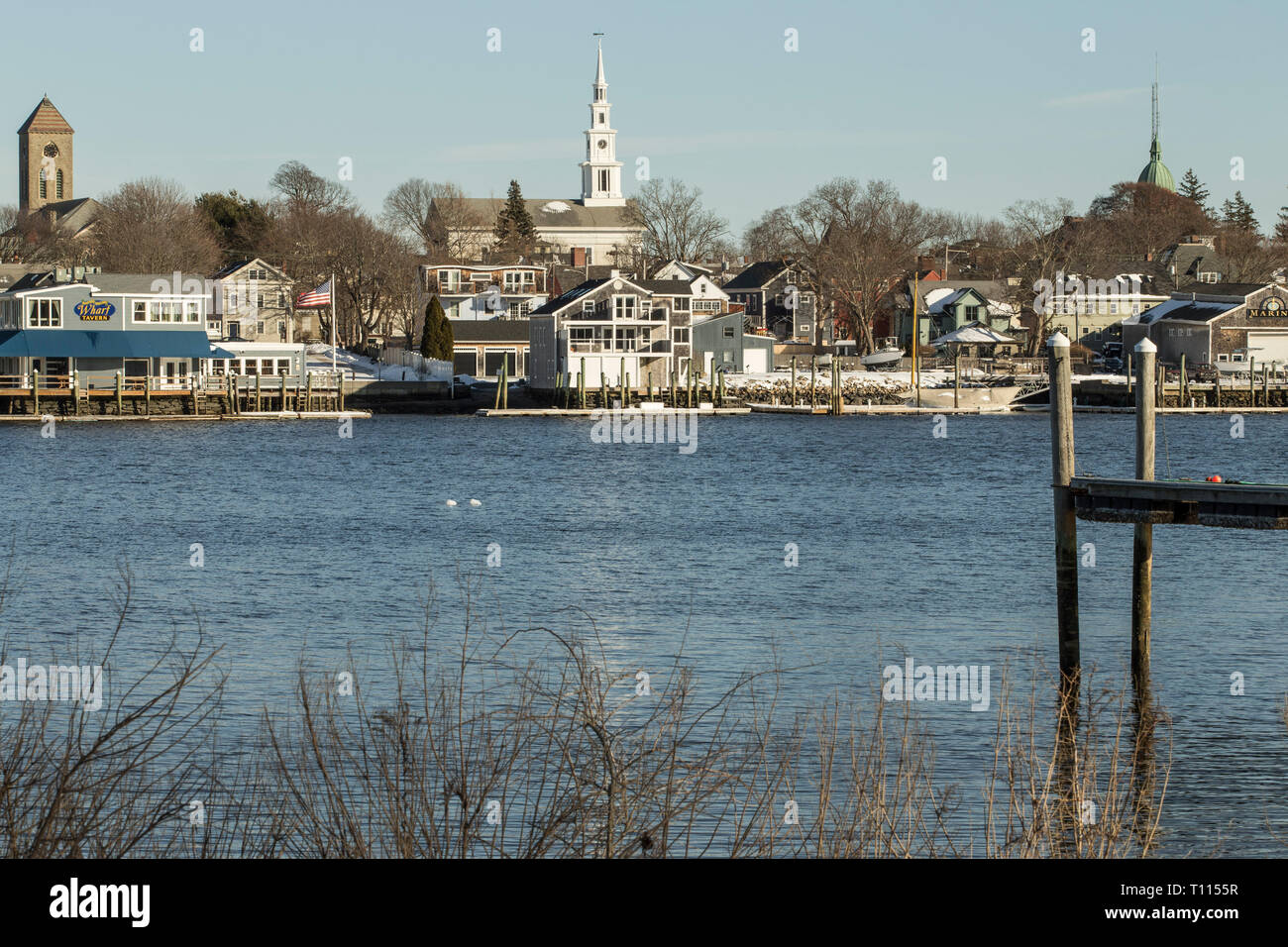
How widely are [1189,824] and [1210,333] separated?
3893 inches

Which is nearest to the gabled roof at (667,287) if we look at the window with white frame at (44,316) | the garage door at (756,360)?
the garage door at (756,360)

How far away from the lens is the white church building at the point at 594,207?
577 ft

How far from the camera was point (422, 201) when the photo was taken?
151 m

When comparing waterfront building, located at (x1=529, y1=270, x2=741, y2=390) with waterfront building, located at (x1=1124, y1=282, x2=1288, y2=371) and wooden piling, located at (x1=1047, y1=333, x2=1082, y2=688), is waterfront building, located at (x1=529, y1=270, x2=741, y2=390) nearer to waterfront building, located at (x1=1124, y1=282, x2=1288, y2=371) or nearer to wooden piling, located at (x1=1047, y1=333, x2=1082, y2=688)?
waterfront building, located at (x1=1124, y1=282, x2=1288, y2=371)

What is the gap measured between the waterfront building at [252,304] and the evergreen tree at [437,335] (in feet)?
53.8

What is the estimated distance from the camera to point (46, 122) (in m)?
189

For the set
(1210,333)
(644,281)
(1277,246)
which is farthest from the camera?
(1277,246)

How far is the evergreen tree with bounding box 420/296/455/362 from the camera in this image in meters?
99.8

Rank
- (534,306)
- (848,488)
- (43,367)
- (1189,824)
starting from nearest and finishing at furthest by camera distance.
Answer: (1189,824) < (848,488) < (43,367) < (534,306)

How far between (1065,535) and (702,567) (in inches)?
597

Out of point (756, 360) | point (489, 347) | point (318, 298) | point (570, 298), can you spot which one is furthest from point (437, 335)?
point (756, 360)

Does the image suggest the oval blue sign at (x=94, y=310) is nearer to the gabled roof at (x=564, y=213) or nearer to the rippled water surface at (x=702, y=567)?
the rippled water surface at (x=702, y=567)

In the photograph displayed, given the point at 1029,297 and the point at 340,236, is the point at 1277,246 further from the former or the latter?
the point at 340,236
